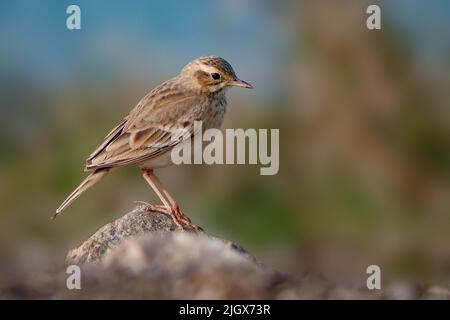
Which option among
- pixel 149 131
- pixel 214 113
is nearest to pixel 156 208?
pixel 149 131

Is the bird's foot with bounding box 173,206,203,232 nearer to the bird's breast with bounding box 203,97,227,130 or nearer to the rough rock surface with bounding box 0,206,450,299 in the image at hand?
the bird's breast with bounding box 203,97,227,130

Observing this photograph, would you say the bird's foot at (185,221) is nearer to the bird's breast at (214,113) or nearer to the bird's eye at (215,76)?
the bird's breast at (214,113)

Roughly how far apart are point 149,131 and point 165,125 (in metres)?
0.19

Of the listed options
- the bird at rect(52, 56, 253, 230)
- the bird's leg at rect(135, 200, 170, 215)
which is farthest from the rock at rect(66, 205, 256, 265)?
the bird at rect(52, 56, 253, 230)

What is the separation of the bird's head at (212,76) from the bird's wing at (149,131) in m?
0.23

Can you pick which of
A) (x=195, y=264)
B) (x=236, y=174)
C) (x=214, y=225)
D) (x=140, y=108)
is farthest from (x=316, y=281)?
(x=236, y=174)

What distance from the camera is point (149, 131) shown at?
10766mm

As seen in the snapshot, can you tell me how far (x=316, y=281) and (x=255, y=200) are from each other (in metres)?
12.0

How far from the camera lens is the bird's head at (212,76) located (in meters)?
11.2

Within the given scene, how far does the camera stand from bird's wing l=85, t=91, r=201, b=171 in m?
10.5

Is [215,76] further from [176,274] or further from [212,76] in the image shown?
[176,274]

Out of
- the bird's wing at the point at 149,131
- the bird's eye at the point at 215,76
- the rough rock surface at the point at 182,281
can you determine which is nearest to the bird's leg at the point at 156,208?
the bird's wing at the point at 149,131

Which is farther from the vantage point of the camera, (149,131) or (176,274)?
(149,131)

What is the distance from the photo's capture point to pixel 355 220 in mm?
19219
